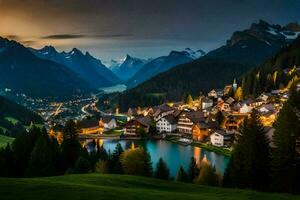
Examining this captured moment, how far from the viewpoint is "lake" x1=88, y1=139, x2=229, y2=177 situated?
66.6m

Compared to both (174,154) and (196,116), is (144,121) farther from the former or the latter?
(174,154)

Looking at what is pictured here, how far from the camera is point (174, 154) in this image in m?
77.4

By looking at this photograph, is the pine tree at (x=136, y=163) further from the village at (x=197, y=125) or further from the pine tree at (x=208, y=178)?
the village at (x=197, y=125)

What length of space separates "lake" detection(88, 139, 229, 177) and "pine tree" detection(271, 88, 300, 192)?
75.3 ft

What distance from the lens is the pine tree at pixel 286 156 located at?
35.9 m

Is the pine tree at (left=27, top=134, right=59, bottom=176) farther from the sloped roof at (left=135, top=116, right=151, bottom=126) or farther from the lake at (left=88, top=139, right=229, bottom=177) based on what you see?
the sloped roof at (left=135, top=116, right=151, bottom=126)

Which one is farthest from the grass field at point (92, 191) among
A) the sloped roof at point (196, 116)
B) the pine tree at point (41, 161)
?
the sloped roof at point (196, 116)

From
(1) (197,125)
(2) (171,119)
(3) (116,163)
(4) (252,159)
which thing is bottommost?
(3) (116,163)

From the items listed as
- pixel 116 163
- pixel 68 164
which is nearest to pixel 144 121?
pixel 68 164

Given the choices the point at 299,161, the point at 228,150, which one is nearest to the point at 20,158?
the point at 299,161

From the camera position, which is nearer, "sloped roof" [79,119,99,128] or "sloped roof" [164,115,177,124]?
"sloped roof" [164,115,177,124]

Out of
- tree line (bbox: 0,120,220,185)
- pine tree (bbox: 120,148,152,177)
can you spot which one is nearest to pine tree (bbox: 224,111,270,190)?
tree line (bbox: 0,120,220,185)

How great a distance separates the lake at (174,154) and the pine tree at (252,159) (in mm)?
21015

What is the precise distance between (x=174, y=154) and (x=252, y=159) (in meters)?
40.3
